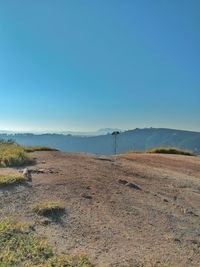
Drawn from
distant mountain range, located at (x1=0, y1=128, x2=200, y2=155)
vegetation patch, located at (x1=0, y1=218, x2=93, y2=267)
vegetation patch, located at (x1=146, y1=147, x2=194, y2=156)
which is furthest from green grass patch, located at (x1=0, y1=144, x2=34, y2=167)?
distant mountain range, located at (x1=0, y1=128, x2=200, y2=155)

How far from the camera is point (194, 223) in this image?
23.9 ft

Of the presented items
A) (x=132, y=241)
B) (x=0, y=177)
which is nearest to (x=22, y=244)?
(x=132, y=241)

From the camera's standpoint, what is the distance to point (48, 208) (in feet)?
22.0

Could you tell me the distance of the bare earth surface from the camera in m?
5.61

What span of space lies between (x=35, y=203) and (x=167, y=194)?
3.23 metres

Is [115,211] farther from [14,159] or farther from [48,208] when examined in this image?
[14,159]

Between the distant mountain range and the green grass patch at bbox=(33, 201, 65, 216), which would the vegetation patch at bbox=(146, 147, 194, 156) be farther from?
the distant mountain range

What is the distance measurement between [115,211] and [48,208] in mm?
1209

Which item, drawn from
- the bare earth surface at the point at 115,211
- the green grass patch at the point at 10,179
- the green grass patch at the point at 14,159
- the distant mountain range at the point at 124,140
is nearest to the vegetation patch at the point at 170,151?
the bare earth surface at the point at 115,211

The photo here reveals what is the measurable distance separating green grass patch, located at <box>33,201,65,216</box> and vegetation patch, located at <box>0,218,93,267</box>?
82 centimetres

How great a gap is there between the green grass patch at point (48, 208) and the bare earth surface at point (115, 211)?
0.35 feet

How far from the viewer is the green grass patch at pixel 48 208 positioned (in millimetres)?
6668

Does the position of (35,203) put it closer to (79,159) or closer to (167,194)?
(167,194)

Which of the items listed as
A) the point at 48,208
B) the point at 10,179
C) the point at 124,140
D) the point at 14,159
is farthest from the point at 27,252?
the point at 124,140
